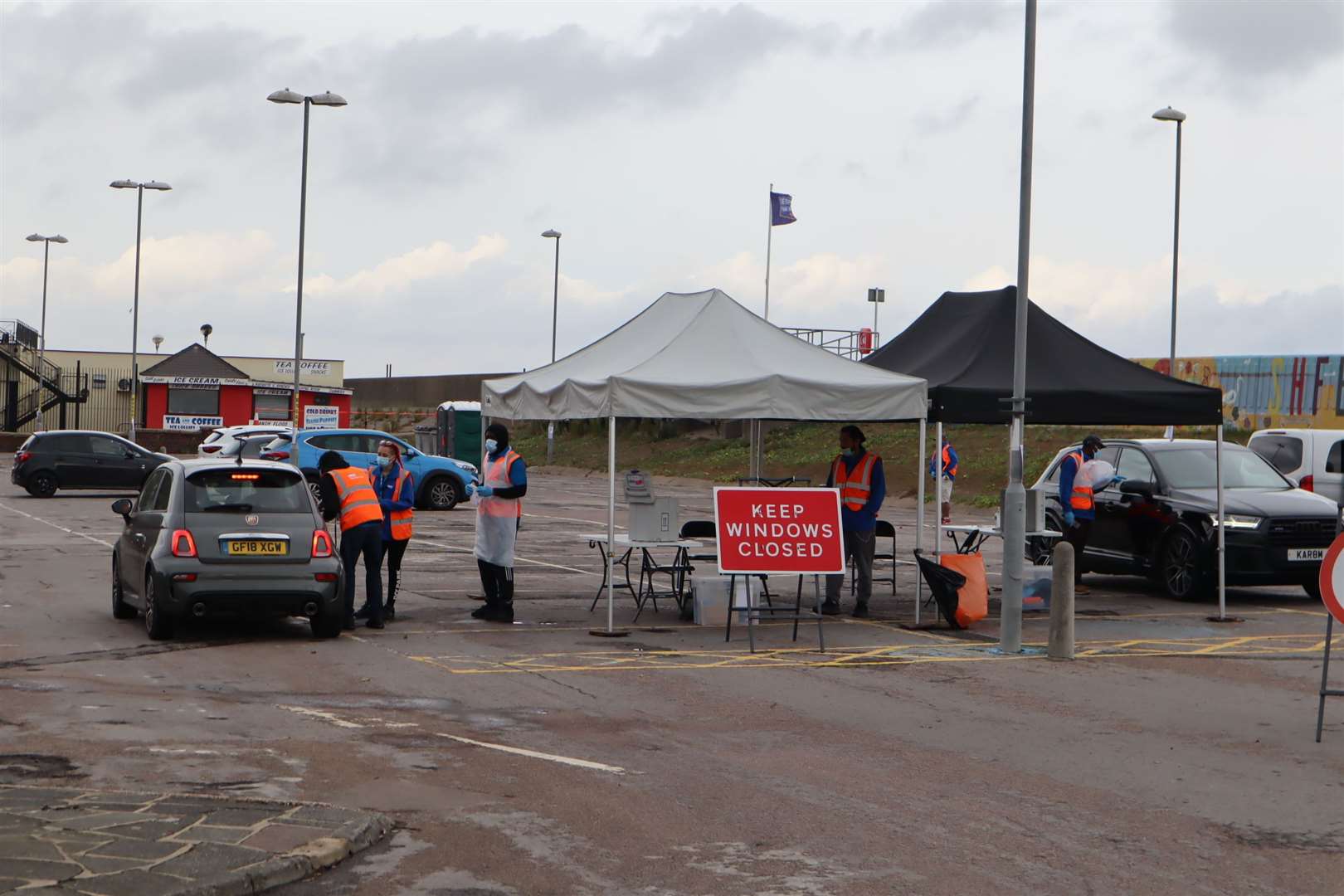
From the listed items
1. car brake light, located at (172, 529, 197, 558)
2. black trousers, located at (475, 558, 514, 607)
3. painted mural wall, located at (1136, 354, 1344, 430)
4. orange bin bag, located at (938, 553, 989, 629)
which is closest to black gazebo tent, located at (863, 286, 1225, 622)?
orange bin bag, located at (938, 553, 989, 629)

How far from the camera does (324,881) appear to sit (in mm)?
5992

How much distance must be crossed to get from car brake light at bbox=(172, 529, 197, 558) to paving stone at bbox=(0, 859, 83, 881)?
23.2 ft

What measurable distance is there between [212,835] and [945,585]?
31.3ft

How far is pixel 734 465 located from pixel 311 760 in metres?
44.6

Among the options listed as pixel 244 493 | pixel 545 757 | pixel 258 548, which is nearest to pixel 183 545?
pixel 258 548

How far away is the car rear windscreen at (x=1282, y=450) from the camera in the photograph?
2492 centimetres

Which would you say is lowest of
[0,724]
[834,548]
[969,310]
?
[0,724]

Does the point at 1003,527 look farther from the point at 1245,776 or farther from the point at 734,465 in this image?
the point at 734,465

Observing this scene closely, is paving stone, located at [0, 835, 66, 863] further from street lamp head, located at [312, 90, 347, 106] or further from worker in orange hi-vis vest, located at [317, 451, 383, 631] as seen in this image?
street lamp head, located at [312, 90, 347, 106]

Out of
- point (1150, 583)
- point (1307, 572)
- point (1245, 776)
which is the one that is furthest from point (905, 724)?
point (1150, 583)

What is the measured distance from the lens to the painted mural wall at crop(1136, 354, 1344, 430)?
43.0m

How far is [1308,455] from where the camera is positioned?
976 inches

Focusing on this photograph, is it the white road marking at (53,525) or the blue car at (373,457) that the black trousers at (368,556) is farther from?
the blue car at (373,457)

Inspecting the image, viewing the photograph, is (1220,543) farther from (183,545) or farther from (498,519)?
(183,545)
